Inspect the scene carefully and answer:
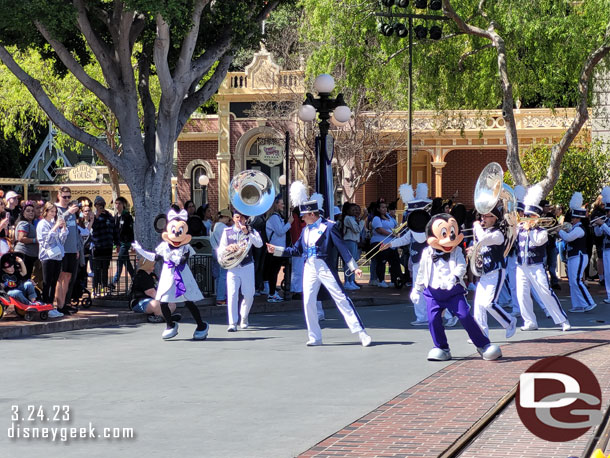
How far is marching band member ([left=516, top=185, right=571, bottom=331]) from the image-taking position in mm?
13859

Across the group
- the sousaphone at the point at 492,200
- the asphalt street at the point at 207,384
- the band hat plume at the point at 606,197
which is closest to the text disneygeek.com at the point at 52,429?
the asphalt street at the point at 207,384

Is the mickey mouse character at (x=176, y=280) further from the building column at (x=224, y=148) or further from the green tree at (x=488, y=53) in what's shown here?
the building column at (x=224, y=148)

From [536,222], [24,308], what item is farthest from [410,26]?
[24,308]

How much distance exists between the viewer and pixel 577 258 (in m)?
17.0

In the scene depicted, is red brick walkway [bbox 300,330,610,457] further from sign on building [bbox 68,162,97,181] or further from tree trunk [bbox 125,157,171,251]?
sign on building [bbox 68,162,97,181]

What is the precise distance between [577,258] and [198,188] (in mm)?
26523

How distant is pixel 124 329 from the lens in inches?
567

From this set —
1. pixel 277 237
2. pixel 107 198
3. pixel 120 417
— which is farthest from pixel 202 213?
pixel 107 198

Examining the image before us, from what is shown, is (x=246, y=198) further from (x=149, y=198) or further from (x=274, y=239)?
(x=274, y=239)

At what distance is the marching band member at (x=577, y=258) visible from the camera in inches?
650

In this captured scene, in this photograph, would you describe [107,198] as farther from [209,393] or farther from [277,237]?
[209,393]

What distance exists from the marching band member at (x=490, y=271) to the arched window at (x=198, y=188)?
97.1 ft

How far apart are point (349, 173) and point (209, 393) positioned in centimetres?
2866
